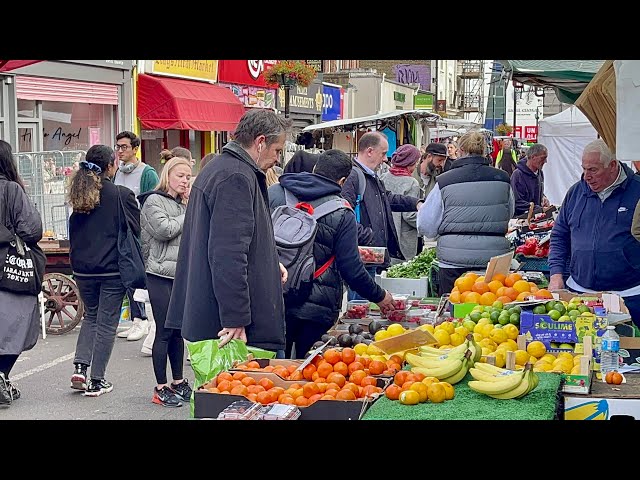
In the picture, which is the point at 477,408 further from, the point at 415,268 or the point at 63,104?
the point at 63,104

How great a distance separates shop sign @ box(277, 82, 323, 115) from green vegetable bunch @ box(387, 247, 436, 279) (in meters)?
21.2

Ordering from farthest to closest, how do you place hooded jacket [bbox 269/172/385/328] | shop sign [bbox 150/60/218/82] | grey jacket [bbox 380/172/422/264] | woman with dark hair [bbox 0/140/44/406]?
shop sign [bbox 150/60/218/82]
grey jacket [bbox 380/172/422/264]
woman with dark hair [bbox 0/140/44/406]
hooded jacket [bbox 269/172/385/328]

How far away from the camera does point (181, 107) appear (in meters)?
20.4

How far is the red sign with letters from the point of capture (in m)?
25.3

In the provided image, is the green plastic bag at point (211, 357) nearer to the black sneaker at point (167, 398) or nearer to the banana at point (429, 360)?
the banana at point (429, 360)

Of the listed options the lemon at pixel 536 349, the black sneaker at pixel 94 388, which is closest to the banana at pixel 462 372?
the lemon at pixel 536 349

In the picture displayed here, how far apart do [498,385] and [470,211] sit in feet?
11.5

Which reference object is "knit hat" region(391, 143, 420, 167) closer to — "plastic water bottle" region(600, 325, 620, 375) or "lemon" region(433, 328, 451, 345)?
"lemon" region(433, 328, 451, 345)

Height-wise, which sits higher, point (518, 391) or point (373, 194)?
point (373, 194)

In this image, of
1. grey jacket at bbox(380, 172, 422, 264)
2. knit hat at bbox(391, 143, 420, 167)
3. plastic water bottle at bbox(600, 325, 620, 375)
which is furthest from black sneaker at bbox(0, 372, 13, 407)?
knit hat at bbox(391, 143, 420, 167)

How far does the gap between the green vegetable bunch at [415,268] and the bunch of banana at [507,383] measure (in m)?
4.35

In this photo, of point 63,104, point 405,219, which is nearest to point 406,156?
point 405,219

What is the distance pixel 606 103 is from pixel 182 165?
312 cm
